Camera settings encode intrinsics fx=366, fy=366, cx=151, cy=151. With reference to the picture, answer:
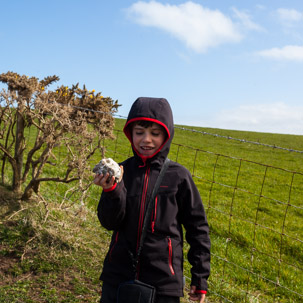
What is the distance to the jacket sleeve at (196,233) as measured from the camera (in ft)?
7.04

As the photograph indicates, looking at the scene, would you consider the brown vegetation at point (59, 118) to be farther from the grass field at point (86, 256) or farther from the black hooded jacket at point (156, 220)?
the black hooded jacket at point (156, 220)

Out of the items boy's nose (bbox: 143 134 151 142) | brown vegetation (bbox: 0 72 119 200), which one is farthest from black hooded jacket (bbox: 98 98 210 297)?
brown vegetation (bbox: 0 72 119 200)

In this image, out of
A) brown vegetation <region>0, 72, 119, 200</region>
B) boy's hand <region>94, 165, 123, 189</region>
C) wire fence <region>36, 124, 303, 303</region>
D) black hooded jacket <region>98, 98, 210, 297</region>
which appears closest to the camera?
boy's hand <region>94, 165, 123, 189</region>

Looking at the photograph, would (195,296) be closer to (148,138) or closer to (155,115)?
(148,138)

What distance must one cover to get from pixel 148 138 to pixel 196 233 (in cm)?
64

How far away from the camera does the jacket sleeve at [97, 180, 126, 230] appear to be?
1983 mm

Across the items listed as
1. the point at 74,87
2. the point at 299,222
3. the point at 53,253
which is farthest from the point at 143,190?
the point at 299,222

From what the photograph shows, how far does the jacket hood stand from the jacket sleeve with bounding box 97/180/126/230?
0.31 metres

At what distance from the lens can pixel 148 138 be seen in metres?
2.16

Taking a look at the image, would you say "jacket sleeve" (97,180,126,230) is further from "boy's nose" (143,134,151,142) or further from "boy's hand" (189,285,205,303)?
"boy's hand" (189,285,205,303)

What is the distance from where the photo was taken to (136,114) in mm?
2160

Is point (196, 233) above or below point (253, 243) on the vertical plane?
above

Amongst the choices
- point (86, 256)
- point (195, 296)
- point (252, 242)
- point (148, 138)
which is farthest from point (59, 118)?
point (252, 242)

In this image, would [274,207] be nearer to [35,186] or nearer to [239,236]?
[239,236]
